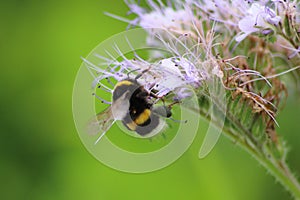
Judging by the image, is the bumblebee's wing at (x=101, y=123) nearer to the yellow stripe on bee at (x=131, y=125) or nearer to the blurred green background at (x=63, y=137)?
the yellow stripe on bee at (x=131, y=125)

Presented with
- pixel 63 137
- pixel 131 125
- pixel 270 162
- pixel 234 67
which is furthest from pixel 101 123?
pixel 63 137

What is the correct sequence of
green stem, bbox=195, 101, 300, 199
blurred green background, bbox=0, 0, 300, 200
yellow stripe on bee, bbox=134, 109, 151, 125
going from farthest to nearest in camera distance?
blurred green background, bbox=0, 0, 300, 200, green stem, bbox=195, 101, 300, 199, yellow stripe on bee, bbox=134, 109, 151, 125

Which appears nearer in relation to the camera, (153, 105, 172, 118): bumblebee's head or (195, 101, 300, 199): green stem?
(153, 105, 172, 118): bumblebee's head

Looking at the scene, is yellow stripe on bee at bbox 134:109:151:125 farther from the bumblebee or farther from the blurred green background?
the blurred green background

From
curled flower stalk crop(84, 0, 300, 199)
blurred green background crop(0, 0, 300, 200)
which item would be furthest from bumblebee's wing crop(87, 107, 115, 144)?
blurred green background crop(0, 0, 300, 200)

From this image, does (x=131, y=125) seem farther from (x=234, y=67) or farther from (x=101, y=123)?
(x=234, y=67)

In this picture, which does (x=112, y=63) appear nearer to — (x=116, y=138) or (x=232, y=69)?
(x=232, y=69)

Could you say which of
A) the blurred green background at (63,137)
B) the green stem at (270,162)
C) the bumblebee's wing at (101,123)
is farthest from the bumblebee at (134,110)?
the blurred green background at (63,137)

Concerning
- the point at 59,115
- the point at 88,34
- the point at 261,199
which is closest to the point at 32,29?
the point at 88,34
